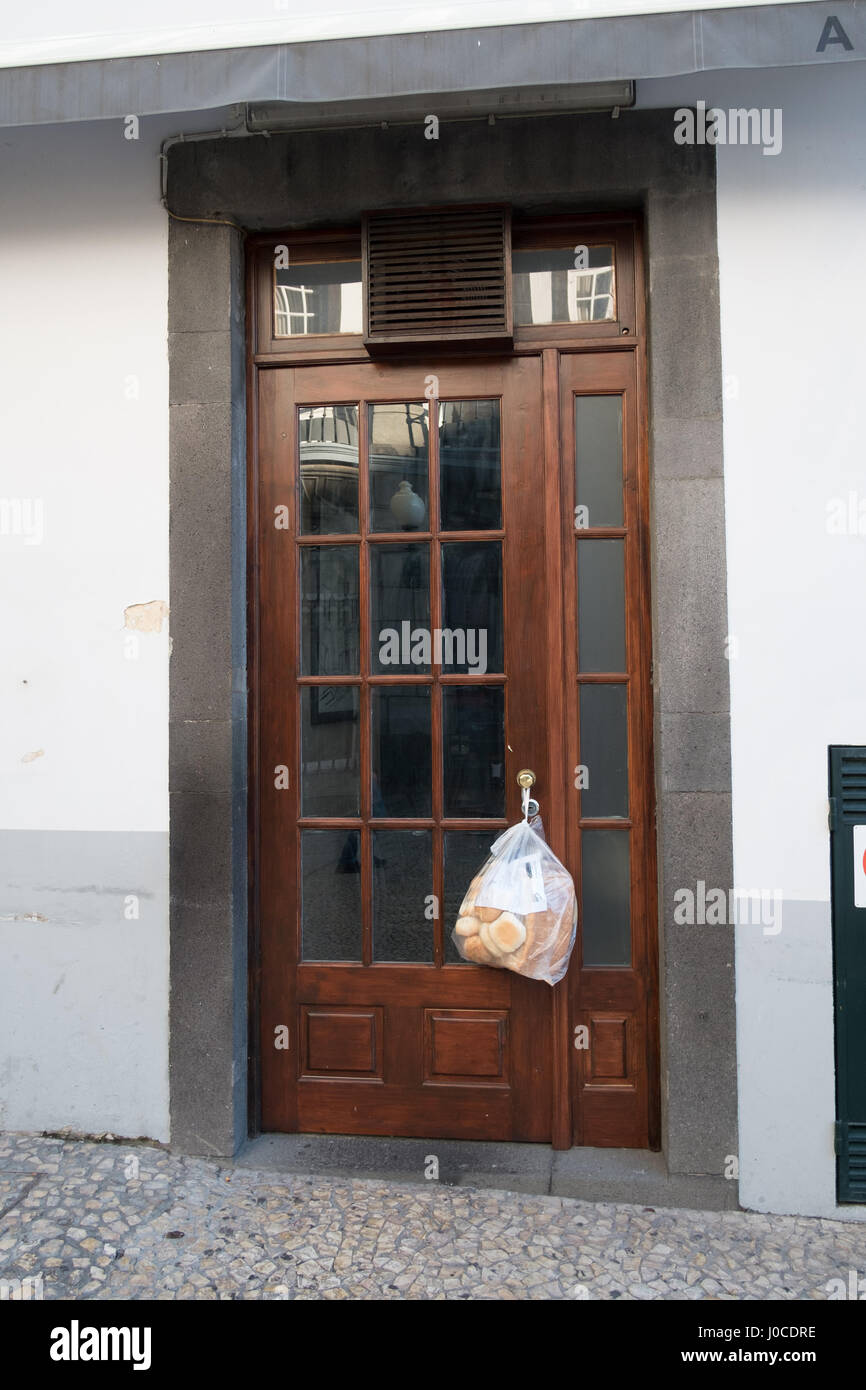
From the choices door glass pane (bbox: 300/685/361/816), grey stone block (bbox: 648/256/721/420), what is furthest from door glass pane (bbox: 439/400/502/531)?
door glass pane (bbox: 300/685/361/816)

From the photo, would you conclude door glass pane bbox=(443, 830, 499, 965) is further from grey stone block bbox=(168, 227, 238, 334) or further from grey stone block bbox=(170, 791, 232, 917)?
grey stone block bbox=(168, 227, 238, 334)

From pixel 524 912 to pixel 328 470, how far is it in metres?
1.77

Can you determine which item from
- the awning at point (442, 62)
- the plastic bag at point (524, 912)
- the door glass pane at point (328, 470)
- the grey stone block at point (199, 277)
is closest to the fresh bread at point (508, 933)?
the plastic bag at point (524, 912)

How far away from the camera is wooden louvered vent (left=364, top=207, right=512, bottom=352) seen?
3408mm

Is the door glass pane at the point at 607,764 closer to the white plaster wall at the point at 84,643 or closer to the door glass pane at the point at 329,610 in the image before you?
the door glass pane at the point at 329,610

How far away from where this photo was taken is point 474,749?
11.4 ft

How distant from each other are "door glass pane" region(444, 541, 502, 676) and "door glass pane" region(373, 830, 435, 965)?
66 centimetres

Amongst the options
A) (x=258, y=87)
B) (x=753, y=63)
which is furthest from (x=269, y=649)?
(x=753, y=63)

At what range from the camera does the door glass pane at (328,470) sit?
356 centimetres

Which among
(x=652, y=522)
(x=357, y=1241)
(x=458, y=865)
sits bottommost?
(x=357, y=1241)

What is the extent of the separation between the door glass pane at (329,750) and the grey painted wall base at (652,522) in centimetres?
25

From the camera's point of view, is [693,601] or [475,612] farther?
[475,612]

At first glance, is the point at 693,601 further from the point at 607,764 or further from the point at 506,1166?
the point at 506,1166
